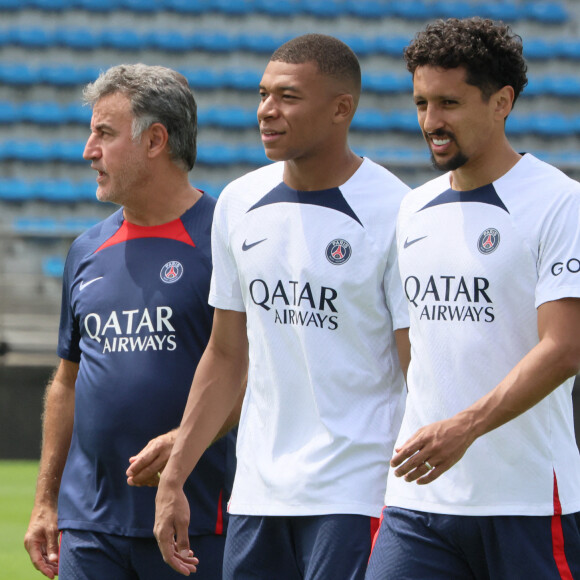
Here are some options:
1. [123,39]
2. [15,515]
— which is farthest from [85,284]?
[123,39]

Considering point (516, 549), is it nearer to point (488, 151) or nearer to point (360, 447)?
point (360, 447)

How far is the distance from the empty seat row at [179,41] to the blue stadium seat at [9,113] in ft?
2.02

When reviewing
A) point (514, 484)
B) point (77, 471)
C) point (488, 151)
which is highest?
point (488, 151)

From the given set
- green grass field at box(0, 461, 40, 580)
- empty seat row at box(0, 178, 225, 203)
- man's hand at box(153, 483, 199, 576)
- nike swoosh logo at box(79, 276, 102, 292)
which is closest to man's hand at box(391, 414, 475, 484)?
man's hand at box(153, 483, 199, 576)

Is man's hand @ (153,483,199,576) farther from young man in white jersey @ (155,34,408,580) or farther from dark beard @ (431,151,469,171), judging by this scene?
dark beard @ (431,151,469,171)

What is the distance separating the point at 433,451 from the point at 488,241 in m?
0.53

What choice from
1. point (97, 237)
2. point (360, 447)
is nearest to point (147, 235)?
point (97, 237)

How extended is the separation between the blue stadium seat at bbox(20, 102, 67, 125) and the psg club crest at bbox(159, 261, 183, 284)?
8644mm

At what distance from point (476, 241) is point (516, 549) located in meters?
0.69

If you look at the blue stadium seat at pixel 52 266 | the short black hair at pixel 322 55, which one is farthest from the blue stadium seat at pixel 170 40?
the short black hair at pixel 322 55

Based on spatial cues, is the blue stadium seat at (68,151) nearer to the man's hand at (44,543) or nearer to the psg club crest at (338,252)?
the man's hand at (44,543)

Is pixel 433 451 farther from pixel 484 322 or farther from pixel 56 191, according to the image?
pixel 56 191

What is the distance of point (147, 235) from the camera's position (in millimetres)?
3576

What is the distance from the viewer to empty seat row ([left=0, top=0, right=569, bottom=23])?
39.8ft
